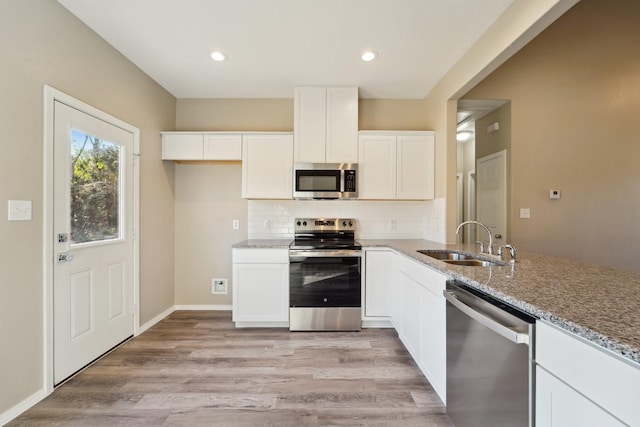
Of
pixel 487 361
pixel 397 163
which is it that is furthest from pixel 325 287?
pixel 487 361

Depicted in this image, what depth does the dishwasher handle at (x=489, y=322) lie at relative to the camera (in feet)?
3.16

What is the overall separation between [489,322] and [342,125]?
2456 millimetres

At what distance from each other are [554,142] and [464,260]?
94.0 inches

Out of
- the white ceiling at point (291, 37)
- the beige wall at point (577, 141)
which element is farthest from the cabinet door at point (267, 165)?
the beige wall at point (577, 141)

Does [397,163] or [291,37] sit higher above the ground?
[291,37]

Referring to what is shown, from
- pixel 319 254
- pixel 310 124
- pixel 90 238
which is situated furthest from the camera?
pixel 310 124

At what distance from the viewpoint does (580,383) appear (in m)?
0.77

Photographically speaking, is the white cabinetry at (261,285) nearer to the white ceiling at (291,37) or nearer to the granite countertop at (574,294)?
the granite countertop at (574,294)

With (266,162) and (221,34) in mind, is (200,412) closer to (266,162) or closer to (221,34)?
(266,162)

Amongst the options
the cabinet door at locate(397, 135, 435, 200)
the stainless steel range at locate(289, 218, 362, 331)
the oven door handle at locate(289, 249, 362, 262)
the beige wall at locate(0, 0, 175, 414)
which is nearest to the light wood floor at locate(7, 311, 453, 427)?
the stainless steel range at locate(289, 218, 362, 331)

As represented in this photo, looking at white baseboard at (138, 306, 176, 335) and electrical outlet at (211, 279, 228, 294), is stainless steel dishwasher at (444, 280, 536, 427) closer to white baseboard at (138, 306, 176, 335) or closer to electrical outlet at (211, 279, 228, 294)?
electrical outlet at (211, 279, 228, 294)

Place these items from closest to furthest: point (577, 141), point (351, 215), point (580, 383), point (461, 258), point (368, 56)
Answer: point (580, 383), point (461, 258), point (368, 56), point (577, 141), point (351, 215)

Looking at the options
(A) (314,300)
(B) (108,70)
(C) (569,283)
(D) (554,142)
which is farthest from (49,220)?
(D) (554,142)

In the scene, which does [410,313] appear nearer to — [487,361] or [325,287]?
[325,287]
